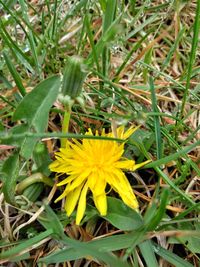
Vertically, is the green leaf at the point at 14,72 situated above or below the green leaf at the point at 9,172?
above

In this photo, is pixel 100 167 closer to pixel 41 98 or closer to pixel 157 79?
pixel 41 98

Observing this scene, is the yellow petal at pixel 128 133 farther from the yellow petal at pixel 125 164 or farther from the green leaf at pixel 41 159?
the green leaf at pixel 41 159

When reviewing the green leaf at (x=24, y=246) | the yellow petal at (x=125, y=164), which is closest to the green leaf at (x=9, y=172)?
the green leaf at (x=24, y=246)

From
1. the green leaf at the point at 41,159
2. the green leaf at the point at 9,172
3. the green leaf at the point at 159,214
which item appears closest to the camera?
the green leaf at the point at 159,214

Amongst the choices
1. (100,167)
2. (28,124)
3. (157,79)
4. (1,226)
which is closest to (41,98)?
(28,124)

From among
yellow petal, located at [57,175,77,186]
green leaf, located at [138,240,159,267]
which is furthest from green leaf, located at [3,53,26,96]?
green leaf, located at [138,240,159,267]

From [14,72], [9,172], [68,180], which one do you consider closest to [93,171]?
[68,180]

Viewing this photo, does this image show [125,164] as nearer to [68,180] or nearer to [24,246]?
[68,180]

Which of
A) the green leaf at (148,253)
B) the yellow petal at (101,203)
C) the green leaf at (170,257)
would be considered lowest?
the green leaf at (170,257)

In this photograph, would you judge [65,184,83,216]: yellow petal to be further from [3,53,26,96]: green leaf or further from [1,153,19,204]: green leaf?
[3,53,26,96]: green leaf
